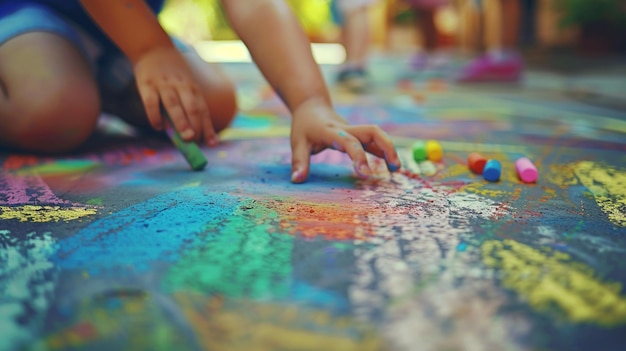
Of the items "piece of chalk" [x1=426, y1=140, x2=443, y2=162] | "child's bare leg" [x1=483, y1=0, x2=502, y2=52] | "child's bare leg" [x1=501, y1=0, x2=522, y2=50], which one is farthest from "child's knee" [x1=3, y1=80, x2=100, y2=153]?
"child's bare leg" [x1=501, y1=0, x2=522, y2=50]

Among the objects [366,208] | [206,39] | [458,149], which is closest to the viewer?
[366,208]

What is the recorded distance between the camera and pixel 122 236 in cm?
70

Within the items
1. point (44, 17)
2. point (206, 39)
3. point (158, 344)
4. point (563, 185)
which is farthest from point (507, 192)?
point (206, 39)

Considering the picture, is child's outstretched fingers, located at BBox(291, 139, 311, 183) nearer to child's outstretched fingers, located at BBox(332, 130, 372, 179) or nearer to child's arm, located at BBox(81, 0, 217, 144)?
child's outstretched fingers, located at BBox(332, 130, 372, 179)

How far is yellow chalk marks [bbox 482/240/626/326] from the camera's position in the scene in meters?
0.52

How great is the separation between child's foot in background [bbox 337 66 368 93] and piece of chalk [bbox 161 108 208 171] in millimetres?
1627

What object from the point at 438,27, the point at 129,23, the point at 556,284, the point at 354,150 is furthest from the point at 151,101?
the point at 438,27

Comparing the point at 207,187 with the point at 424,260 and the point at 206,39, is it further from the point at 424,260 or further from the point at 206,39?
the point at 206,39

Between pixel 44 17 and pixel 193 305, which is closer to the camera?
pixel 193 305

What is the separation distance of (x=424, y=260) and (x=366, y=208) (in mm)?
197

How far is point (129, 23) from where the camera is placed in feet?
3.32

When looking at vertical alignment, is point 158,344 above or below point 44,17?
below

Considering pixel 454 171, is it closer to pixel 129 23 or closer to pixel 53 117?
pixel 129 23

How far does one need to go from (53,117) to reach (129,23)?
0.28m
